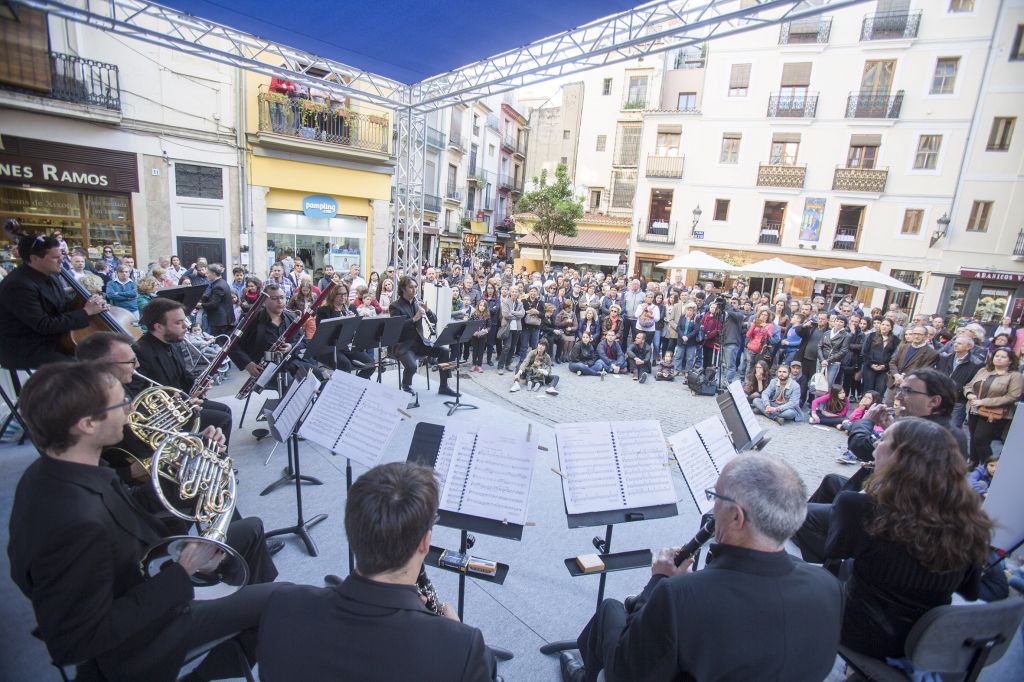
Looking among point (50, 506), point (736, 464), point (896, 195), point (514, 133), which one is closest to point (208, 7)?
point (50, 506)

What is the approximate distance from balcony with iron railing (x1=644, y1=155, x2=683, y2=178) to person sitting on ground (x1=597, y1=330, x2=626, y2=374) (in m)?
14.4

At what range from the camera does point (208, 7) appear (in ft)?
17.6

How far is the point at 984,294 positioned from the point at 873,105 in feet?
25.7

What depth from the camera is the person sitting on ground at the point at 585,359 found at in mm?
9133

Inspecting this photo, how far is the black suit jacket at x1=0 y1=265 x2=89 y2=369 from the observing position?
11.1 ft

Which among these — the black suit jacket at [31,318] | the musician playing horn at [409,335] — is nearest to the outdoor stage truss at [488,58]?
the musician playing horn at [409,335]

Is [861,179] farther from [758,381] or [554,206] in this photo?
[758,381]

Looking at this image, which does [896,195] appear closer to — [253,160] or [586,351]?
[586,351]

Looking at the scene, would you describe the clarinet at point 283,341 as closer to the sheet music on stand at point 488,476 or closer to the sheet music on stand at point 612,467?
the sheet music on stand at point 488,476

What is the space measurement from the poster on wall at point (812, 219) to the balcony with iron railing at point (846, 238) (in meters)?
0.69

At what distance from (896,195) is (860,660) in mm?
21293

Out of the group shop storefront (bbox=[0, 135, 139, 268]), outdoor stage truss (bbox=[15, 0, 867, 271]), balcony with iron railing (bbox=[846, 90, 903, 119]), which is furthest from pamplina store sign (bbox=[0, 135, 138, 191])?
balcony with iron railing (bbox=[846, 90, 903, 119])

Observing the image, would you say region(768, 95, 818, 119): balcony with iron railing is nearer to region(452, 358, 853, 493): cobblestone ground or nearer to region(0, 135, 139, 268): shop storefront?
region(452, 358, 853, 493): cobblestone ground

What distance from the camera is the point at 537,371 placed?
7961 mm
